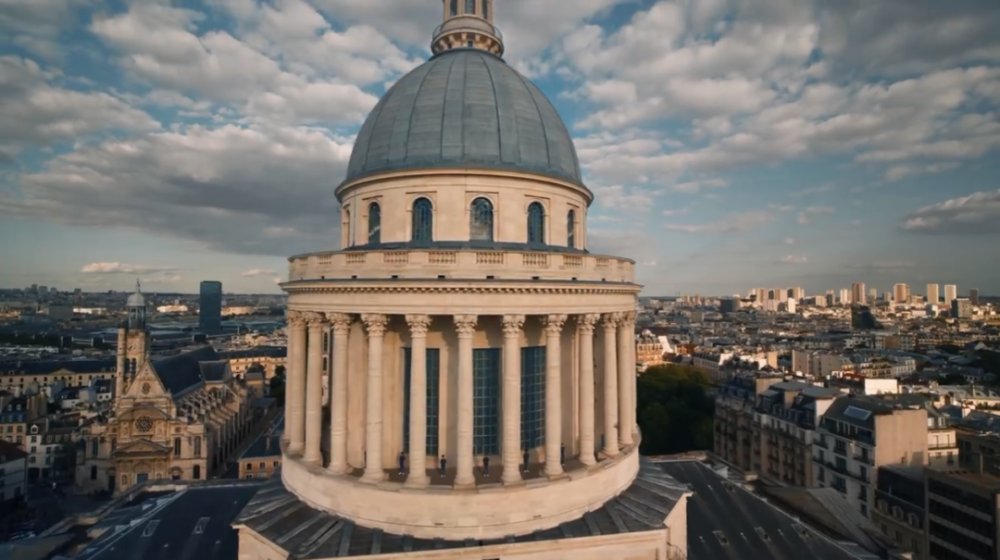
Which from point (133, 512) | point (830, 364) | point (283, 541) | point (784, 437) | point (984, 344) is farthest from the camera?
point (984, 344)

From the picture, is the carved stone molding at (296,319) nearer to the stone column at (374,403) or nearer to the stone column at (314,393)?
the stone column at (314,393)

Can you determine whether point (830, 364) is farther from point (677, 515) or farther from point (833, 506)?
point (677, 515)

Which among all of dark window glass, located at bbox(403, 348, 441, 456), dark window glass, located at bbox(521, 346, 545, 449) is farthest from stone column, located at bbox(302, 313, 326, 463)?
dark window glass, located at bbox(521, 346, 545, 449)

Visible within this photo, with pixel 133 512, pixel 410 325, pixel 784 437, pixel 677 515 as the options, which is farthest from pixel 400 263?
pixel 784 437

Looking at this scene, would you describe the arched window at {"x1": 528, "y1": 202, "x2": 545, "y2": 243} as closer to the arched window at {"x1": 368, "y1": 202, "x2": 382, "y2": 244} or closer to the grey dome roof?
the grey dome roof

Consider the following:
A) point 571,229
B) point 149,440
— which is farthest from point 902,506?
point 149,440
